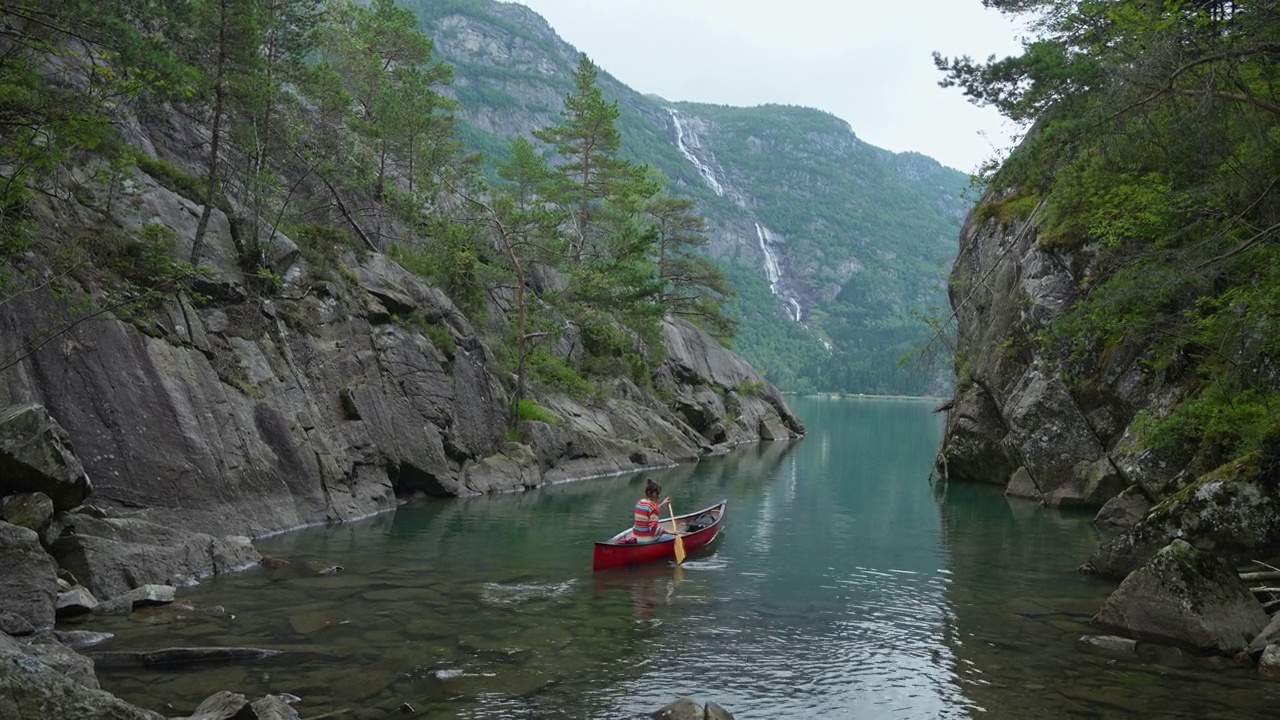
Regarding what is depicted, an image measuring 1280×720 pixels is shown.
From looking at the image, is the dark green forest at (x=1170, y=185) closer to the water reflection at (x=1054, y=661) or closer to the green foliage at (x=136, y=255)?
the water reflection at (x=1054, y=661)

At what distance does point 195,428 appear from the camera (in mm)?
20109

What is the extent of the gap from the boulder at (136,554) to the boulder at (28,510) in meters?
0.54

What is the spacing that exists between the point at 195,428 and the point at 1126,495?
24475 mm

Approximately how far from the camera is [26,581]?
1230 cm

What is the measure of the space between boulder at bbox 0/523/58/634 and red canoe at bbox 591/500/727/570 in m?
10.1

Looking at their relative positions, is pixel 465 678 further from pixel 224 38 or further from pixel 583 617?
pixel 224 38

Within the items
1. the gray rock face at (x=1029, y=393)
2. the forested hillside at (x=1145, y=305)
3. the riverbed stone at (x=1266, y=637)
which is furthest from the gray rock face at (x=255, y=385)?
the riverbed stone at (x=1266, y=637)

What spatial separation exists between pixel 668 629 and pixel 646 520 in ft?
18.1

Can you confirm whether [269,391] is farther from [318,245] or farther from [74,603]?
[74,603]

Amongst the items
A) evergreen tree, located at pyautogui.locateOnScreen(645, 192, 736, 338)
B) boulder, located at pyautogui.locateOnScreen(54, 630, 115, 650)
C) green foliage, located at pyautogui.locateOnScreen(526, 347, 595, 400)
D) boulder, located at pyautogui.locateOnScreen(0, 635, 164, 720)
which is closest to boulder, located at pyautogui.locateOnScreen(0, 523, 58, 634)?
boulder, located at pyautogui.locateOnScreen(54, 630, 115, 650)

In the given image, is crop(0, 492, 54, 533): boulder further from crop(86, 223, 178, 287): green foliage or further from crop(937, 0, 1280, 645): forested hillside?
crop(937, 0, 1280, 645): forested hillside

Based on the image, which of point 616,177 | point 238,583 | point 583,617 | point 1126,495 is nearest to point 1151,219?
point 1126,495

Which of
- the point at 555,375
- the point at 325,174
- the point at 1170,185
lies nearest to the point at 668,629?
the point at 1170,185

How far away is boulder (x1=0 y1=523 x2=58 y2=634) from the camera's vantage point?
472 inches
